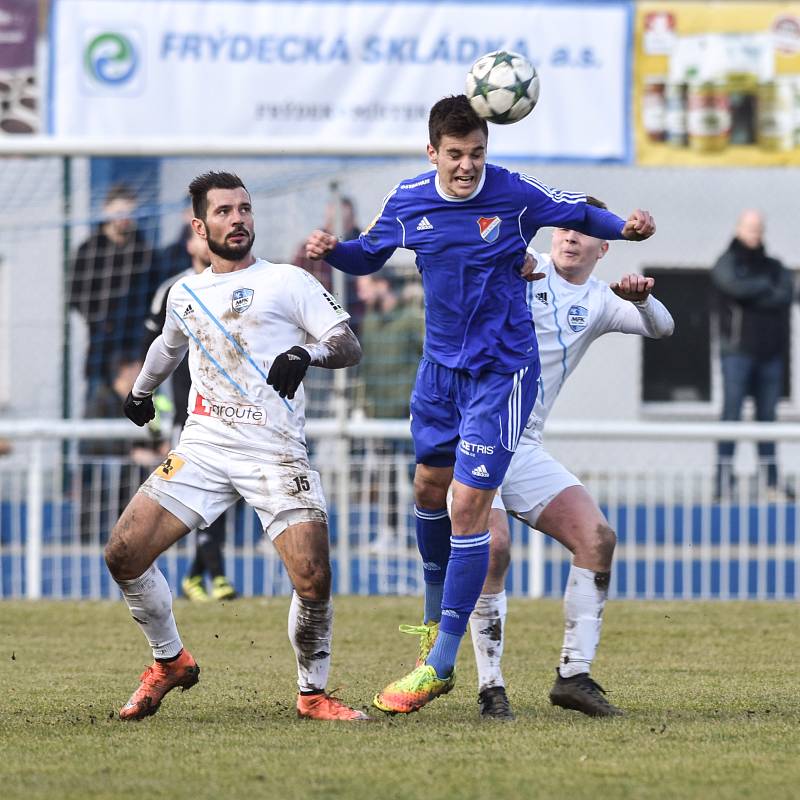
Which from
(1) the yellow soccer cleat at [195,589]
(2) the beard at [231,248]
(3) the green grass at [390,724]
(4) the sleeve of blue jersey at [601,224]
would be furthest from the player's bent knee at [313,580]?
(1) the yellow soccer cleat at [195,589]

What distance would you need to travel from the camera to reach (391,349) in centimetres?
1385

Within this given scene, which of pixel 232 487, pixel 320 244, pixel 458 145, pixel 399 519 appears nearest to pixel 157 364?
pixel 232 487

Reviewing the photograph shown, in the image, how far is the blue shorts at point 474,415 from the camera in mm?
7109

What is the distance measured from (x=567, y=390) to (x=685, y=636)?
22.5ft

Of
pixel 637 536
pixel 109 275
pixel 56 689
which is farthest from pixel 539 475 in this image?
pixel 109 275

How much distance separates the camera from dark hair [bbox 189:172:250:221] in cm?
Result: 737

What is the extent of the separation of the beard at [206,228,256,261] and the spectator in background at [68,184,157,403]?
698 centimetres

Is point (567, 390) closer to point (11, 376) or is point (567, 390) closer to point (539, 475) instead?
point (11, 376)

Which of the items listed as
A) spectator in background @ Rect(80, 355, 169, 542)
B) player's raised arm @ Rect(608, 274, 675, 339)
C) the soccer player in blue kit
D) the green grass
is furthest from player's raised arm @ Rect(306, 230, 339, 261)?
spectator in background @ Rect(80, 355, 169, 542)

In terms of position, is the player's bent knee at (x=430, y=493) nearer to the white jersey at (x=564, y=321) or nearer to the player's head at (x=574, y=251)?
the white jersey at (x=564, y=321)

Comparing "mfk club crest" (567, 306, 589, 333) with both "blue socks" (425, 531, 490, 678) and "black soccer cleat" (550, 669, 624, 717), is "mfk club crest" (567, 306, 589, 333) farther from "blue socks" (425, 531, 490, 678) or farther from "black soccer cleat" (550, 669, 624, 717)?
"black soccer cleat" (550, 669, 624, 717)

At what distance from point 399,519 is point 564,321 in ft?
17.6

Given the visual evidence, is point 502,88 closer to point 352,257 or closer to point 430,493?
point 352,257

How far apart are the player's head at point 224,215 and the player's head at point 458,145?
84cm
